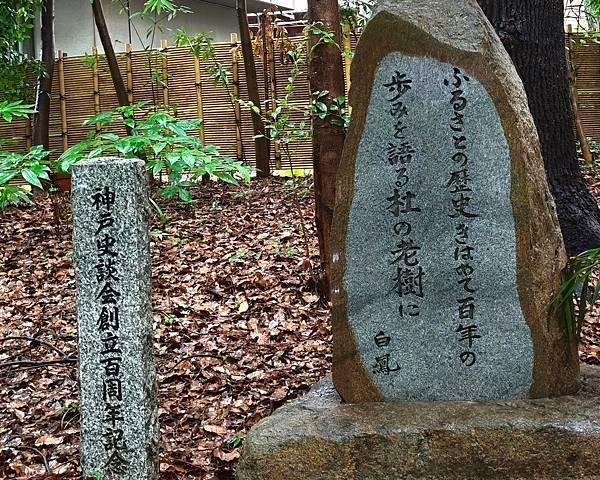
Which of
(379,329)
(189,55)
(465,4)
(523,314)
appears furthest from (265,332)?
(189,55)

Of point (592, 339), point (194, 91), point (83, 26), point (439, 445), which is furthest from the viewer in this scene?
point (83, 26)

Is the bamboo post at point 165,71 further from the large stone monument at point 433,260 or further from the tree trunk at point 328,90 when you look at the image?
the large stone monument at point 433,260

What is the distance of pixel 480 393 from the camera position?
3.42 meters

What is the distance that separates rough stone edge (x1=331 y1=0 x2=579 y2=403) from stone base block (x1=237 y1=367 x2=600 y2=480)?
26cm

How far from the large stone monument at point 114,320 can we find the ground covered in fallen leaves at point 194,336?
1.31 feet

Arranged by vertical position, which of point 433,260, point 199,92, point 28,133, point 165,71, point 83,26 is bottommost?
point 433,260

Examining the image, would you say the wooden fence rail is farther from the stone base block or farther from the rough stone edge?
the stone base block

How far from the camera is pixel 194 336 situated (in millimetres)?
5410

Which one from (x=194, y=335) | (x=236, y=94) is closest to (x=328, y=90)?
(x=194, y=335)

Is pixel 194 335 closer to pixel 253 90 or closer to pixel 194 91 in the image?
pixel 253 90

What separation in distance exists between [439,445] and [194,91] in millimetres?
10391

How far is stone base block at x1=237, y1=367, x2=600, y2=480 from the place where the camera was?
300 cm

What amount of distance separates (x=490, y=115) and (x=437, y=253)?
0.67 m

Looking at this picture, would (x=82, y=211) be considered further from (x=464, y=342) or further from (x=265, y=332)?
(x=265, y=332)
